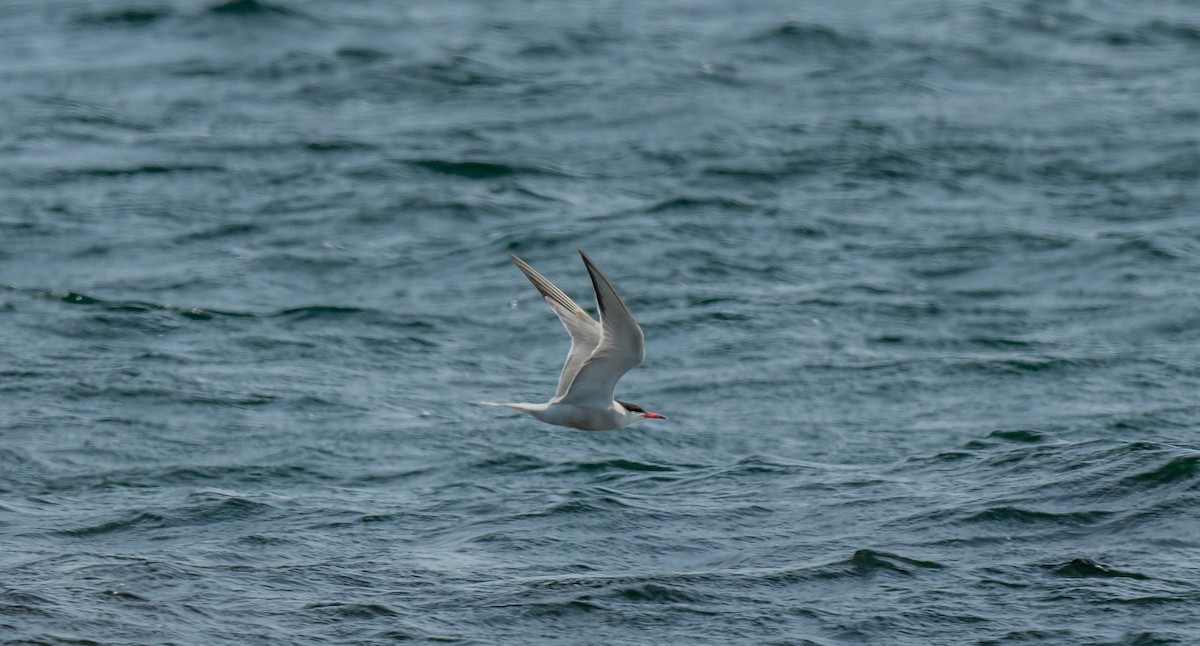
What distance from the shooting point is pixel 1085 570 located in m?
10.3

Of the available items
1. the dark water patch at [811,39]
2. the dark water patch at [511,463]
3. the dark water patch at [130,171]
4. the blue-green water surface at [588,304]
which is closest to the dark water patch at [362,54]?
the blue-green water surface at [588,304]

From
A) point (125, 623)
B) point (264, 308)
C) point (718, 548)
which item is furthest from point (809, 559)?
point (264, 308)

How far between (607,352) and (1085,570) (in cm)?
335

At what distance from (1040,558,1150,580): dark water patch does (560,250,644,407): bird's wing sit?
9.83ft

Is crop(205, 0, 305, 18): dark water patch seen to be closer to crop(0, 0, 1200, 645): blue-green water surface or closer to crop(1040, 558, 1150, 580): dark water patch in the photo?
crop(0, 0, 1200, 645): blue-green water surface

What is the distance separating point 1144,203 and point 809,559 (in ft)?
31.7

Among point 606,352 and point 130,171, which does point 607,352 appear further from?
point 130,171

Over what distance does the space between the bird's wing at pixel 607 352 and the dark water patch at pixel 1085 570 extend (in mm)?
2996

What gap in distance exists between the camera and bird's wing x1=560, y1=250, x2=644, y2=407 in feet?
29.1

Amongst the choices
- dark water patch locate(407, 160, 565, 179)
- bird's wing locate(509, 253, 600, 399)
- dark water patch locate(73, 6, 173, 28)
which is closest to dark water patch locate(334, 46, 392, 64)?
dark water patch locate(73, 6, 173, 28)

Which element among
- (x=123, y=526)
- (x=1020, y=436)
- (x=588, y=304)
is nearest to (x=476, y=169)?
(x=588, y=304)

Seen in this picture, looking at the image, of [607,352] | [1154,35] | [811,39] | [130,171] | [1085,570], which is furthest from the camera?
[1154,35]

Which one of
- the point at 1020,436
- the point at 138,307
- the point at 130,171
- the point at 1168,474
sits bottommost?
the point at 138,307

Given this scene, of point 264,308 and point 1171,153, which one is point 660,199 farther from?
point 1171,153
